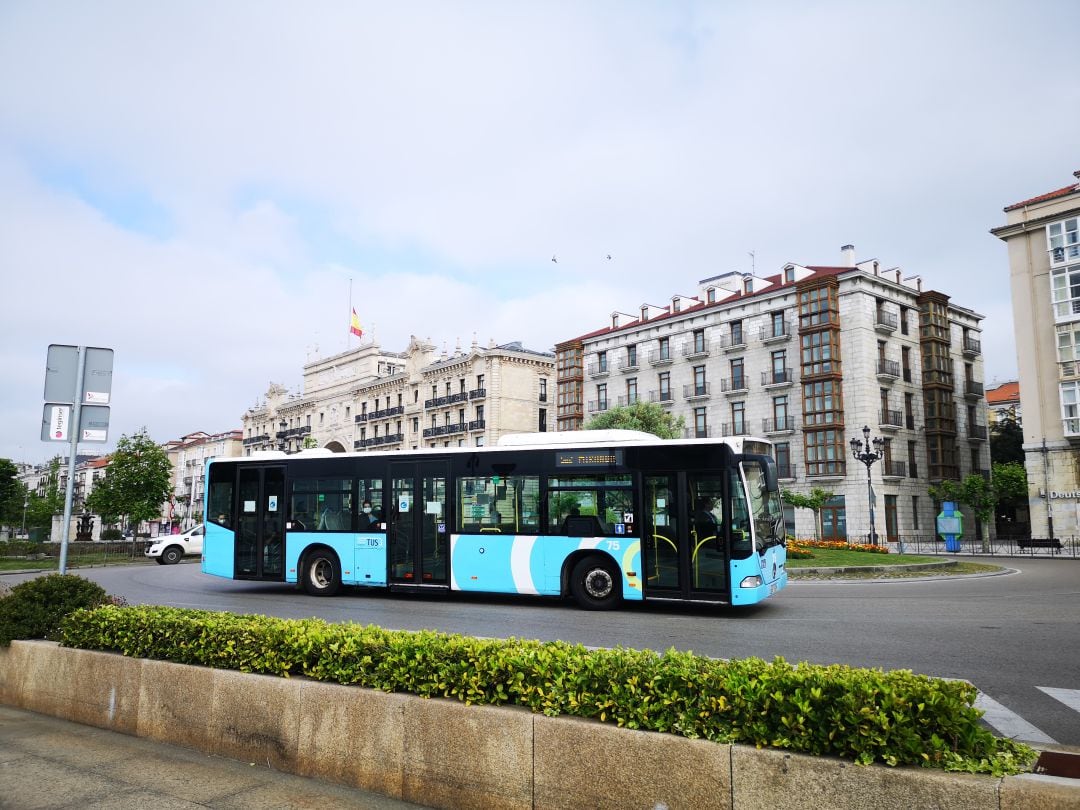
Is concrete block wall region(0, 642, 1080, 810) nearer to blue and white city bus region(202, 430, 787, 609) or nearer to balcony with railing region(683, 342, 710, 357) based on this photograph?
blue and white city bus region(202, 430, 787, 609)

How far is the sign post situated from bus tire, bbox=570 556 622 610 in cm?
758

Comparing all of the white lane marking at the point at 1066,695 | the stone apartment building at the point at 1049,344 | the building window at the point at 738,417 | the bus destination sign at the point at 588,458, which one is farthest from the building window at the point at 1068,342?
the white lane marking at the point at 1066,695

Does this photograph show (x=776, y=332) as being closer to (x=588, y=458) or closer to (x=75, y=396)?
(x=588, y=458)

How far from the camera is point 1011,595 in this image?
1573cm

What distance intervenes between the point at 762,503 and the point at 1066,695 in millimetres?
5712

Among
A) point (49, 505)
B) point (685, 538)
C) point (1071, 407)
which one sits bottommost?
point (685, 538)

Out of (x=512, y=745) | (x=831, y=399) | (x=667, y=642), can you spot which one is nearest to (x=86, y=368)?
(x=512, y=745)

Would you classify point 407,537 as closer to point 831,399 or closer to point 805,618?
point 805,618

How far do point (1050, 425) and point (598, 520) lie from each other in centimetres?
3778

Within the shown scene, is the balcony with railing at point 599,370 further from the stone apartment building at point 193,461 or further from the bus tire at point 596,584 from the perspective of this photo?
the stone apartment building at point 193,461

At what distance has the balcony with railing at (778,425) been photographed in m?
48.0

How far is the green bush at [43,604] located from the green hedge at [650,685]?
146 cm

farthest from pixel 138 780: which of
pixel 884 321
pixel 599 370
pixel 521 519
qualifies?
pixel 599 370

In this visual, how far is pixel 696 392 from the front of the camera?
53.6 m
